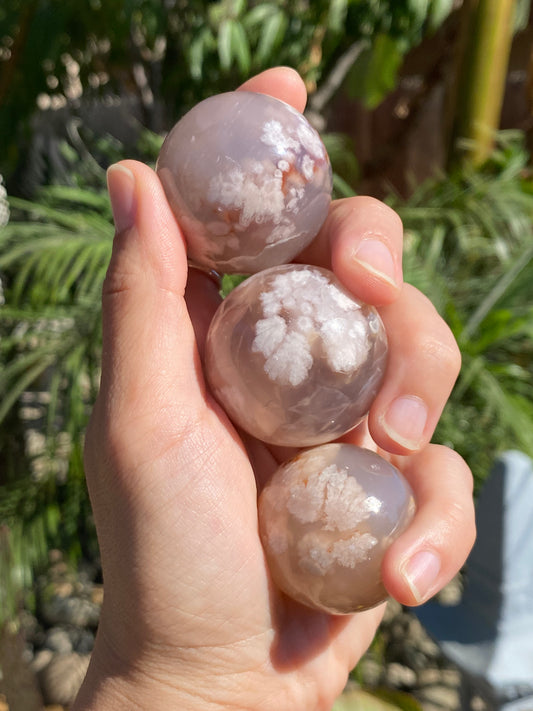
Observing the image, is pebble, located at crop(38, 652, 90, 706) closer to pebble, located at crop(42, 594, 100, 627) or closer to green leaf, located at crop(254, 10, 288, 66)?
pebble, located at crop(42, 594, 100, 627)

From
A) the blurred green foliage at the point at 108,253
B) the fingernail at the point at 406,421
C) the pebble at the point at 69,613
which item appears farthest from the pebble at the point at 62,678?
the fingernail at the point at 406,421

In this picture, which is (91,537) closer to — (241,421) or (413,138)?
(241,421)

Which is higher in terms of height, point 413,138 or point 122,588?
point 122,588

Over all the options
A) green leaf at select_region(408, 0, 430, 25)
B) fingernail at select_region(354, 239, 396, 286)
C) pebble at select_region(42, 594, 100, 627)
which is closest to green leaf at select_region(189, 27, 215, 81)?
green leaf at select_region(408, 0, 430, 25)

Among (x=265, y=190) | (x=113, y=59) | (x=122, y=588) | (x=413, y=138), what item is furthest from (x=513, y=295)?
(x=413, y=138)

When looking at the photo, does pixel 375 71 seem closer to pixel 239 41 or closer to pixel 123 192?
pixel 239 41

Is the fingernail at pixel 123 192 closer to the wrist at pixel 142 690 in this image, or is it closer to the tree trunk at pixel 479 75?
the wrist at pixel 142 690

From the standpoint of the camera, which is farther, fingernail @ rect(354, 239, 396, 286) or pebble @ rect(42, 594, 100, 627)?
pebble @ rect(42, 594, 100, 627)
